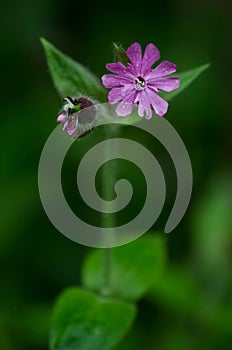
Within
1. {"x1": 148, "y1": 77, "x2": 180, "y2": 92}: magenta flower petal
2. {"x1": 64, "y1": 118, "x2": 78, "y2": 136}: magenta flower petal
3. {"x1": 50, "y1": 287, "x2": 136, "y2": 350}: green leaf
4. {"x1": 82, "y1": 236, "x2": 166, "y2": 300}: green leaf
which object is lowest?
{"x1": 50, "y1": 287, "x2": 136, "y2": 350}: green leaf

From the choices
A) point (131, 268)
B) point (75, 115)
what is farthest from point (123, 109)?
point (131, 268)

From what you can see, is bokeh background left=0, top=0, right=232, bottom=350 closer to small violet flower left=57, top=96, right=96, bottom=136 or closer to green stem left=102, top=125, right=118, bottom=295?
green stem left=102, top=125, right=118, bottom=295

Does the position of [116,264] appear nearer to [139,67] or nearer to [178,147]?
[178,147]

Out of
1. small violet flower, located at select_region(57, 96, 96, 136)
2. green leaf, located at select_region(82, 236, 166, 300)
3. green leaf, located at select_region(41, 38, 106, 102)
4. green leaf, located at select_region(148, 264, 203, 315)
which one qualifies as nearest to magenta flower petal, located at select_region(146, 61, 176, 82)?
small violet flower, located at select_region(57, 96, 96, 136)

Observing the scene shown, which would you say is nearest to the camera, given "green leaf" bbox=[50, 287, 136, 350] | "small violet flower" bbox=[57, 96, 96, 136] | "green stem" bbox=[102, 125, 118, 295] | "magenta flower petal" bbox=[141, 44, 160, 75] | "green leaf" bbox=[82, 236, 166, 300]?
"magenta flower petal" bbox=[141, 44, 160, 75]

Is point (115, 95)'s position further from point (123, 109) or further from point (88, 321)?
point (88, 321)

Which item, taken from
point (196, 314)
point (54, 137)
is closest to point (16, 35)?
point (54, 137)
